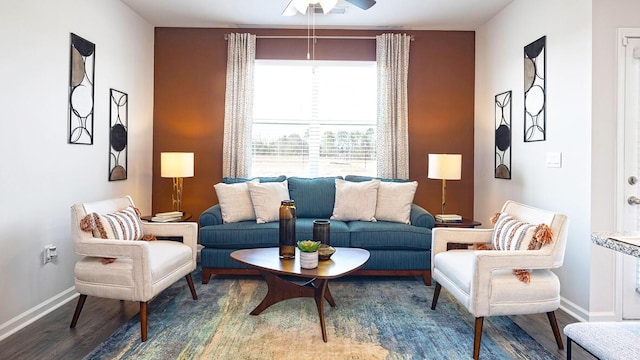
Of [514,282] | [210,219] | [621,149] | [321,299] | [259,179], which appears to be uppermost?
[621,149]

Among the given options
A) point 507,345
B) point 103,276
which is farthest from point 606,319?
point 103,276

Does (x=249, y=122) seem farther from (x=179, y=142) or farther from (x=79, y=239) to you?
(x=79, y=239)

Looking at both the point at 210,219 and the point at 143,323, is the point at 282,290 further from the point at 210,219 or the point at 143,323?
the point at 210,219

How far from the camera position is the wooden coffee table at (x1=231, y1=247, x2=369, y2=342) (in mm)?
2489

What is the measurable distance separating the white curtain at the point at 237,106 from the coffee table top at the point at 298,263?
1.78 m

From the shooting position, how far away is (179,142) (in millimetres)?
4613

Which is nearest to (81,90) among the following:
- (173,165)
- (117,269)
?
(173,165)

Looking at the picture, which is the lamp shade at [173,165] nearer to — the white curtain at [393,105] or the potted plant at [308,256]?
the potted plant at [308,256]

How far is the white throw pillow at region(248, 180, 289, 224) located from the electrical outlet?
172 cm

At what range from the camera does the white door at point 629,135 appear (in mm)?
2709

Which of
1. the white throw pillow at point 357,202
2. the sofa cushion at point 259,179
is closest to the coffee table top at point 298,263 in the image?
the white throw pillow at point 357,202

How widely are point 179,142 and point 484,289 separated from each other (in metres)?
3.82

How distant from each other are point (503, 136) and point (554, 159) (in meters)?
0.94

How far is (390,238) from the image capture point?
11.7 feet
